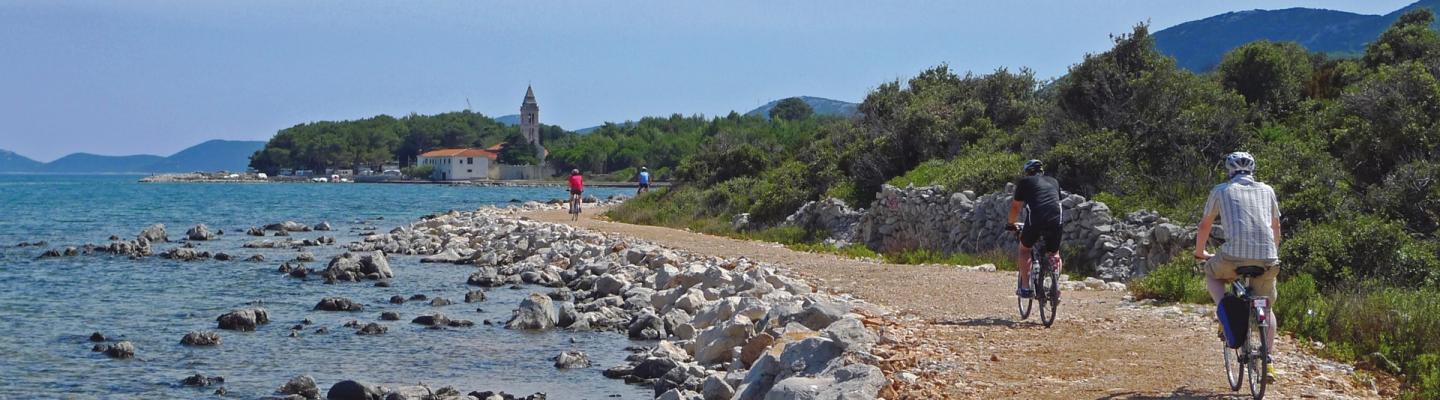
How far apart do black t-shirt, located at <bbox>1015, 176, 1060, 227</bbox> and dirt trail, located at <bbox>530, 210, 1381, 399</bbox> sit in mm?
988

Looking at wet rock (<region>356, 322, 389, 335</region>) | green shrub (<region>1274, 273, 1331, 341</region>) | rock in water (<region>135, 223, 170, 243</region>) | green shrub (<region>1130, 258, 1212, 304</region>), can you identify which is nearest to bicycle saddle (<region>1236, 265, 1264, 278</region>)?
green shrub (<region>1274, 273, 1331, 341</region>)

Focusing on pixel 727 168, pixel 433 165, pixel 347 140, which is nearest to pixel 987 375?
pixel 727 168

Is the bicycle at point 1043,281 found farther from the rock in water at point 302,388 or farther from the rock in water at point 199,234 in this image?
the rock in water at point 199,234

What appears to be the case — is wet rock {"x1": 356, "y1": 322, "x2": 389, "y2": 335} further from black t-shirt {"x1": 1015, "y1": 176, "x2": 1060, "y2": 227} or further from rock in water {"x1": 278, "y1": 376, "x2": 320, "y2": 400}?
black t-shirt {"x1": 1015, "y1": 176, "x2": 1060, "y2": 227}

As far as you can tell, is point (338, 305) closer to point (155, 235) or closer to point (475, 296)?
point (475, 296)

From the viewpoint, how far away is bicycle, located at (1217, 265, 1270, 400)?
24.8ft

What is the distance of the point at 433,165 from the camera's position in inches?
6516

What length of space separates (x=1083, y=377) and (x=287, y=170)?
19466 cm

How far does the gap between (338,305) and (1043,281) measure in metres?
12.5

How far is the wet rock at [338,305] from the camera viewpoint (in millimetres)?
19703

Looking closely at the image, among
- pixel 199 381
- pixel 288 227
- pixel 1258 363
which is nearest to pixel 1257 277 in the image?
pixel 1258 363

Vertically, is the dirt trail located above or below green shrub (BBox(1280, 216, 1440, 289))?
below

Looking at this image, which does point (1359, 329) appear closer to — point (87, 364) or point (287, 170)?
point (87, 364)

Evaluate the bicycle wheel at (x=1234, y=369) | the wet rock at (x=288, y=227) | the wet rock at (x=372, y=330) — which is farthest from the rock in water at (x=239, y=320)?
the wet rock at (x=288, y=227)
